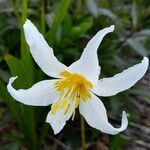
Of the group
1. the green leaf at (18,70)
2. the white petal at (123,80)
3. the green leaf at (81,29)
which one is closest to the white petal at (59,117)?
the white petal at (123,80)

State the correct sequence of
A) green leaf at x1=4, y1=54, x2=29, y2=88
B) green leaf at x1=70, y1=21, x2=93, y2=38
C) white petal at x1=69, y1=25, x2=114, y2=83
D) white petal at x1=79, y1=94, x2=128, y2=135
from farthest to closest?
green leaf at x1=70, y1=21, x2=93, y2=38 < green leaf at x1=4, y1=54, x2=29, y2=88 < white petal at x1=79, y1=94, x2=128, y2=135 < white petal at x1=69, y1=25, x2=114, y2=83

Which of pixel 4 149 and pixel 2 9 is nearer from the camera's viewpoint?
pixel 4 149

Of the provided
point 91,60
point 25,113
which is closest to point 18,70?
point 25,113

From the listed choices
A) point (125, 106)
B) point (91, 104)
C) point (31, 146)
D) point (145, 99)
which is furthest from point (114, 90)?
point (145, 99)

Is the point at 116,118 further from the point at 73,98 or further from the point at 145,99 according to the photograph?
the point at 73,98

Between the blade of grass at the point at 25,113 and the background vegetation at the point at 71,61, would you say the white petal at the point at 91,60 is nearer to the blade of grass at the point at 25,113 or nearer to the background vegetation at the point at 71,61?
the blade of grass at the point at 25,113

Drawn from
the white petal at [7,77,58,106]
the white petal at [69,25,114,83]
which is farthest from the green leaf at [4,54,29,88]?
the white petal at [69,25,114,83]

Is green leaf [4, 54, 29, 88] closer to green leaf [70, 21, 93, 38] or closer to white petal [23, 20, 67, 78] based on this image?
white petal [23, 20, 67, 78]
